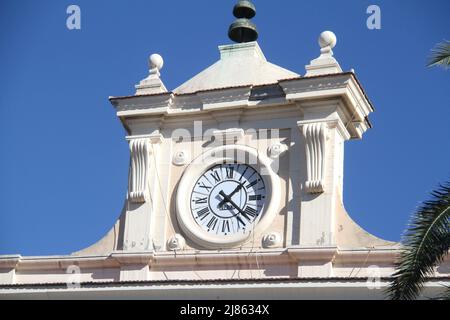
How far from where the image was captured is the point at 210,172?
104ft

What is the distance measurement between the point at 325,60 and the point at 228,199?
3351mm

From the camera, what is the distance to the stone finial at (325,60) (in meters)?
31.2

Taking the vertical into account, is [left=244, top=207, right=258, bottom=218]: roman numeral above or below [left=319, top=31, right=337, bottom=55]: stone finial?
below

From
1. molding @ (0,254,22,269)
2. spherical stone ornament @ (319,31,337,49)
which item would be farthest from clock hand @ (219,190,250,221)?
molding @ (0,254,22,269)

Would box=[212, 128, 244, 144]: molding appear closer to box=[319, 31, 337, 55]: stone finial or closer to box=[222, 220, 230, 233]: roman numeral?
box=[222, 220, 230, 233]: roman numeral

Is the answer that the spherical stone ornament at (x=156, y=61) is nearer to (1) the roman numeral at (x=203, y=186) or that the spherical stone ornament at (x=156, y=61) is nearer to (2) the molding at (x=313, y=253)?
(1) the roman numeral at (x=203, y=186)

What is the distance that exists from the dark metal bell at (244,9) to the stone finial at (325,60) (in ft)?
10.8

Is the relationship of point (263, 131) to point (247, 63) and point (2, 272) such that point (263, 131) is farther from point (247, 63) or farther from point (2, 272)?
point (2, 272)

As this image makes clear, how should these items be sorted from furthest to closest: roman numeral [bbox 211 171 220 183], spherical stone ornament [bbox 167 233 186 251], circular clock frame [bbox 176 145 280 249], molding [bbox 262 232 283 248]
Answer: roman numeral [bbox 211 171 220 183] < spherical stone ornament [bbox 167 233 186 251] < circular clock frame [bbox 176 145 280 249] < molding [bbox 262 232 283 248]

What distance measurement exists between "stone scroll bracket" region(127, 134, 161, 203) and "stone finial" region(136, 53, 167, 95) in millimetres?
996

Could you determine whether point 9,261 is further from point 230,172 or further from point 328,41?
point 328,41

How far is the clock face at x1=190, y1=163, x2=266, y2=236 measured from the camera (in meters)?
31.0

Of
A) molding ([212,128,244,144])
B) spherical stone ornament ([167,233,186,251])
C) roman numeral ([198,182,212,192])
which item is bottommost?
spherical stone ornament ([167,233,186,251])
